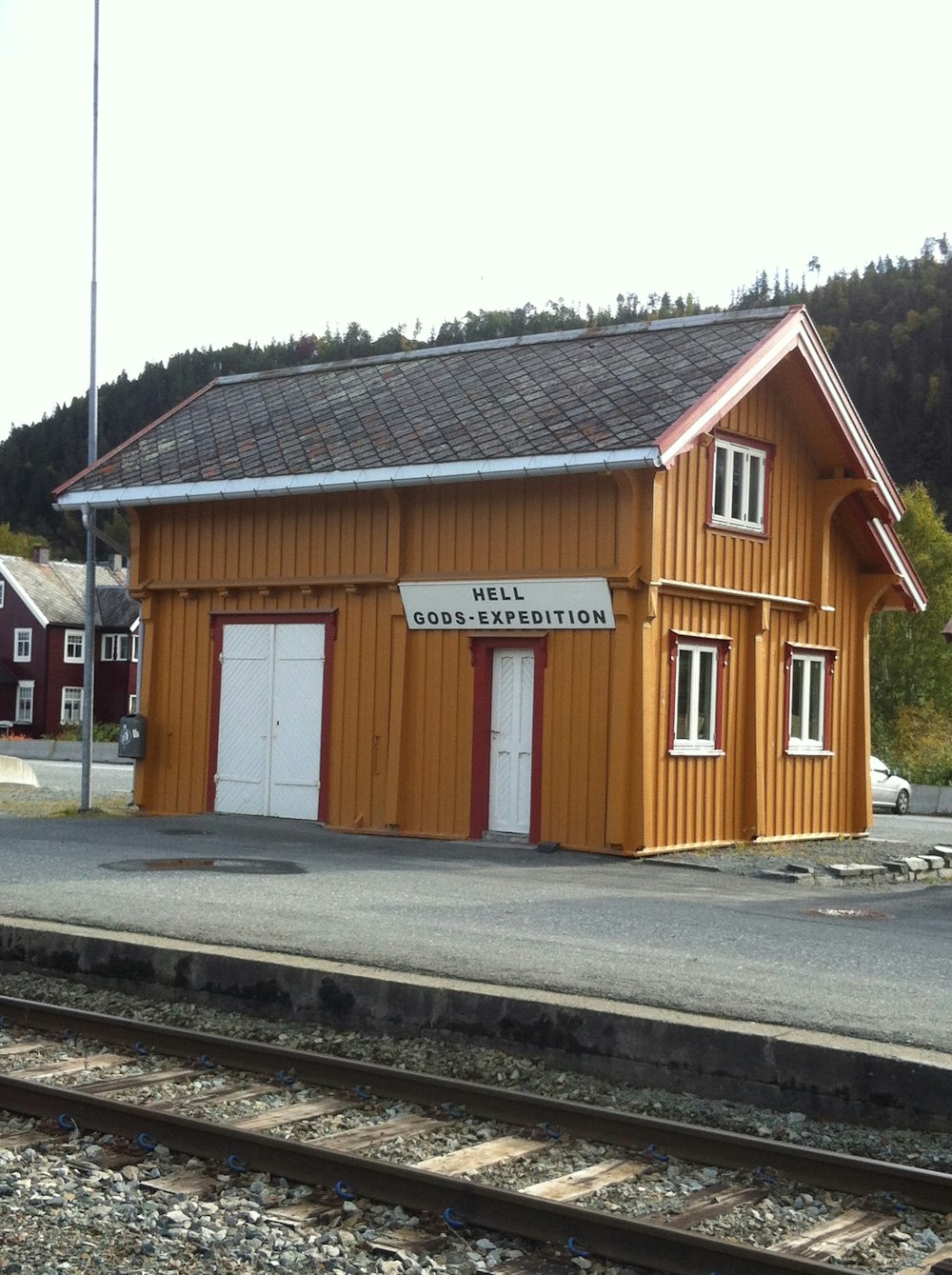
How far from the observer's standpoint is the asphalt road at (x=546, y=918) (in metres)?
9.21

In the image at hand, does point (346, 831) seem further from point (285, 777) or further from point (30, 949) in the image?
point (30, 949)

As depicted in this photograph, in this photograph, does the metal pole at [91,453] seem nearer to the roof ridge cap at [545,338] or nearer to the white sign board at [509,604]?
the roof ridge cap at [545,338]

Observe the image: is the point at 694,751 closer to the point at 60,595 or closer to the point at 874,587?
the point at 874,587

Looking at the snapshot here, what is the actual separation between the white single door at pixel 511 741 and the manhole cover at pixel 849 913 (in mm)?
5128

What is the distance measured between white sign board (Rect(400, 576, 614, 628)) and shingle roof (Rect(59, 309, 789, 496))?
1.46 m

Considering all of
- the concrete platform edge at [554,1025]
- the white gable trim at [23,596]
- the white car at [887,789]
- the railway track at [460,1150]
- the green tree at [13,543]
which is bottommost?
the railway track at [460,1150]

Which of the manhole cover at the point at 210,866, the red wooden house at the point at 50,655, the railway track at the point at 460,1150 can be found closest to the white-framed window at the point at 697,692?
the manhole cover at the point at 210,866

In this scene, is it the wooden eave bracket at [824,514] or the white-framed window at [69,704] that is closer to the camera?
the wooden eave bracket at [824,514]

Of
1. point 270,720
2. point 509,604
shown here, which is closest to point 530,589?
point 509,604

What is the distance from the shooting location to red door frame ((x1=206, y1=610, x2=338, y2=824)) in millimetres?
20125

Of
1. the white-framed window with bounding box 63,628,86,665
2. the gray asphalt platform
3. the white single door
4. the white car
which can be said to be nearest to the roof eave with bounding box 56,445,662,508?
the white single door

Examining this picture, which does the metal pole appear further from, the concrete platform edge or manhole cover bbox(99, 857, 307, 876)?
the concrete platform edge

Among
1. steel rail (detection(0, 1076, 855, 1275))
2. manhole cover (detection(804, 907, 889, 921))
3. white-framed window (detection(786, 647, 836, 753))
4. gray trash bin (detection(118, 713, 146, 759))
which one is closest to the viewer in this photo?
steel rail (detection(0, 1076, 855, 1275))

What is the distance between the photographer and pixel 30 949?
1097 cm
